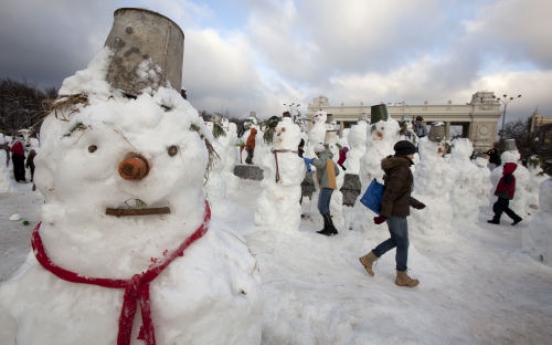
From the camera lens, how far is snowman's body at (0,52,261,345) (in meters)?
1.38

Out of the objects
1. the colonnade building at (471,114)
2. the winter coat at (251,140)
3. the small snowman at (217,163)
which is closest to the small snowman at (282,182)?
the small snowman at (217,163)

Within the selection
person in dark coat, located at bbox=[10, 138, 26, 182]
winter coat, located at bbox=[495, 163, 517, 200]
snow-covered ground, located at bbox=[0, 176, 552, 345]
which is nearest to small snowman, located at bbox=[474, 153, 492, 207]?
winter coat, located at bbox=[495, 163, 517, 200]

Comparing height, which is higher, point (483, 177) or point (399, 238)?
point (483, 177)

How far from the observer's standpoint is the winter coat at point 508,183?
24.9 ft

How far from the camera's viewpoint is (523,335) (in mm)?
2916

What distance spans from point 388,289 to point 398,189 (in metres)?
1.25

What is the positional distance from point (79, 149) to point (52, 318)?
2.56 feet

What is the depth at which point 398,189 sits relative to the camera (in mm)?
3725

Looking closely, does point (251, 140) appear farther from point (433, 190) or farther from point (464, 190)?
point (433, 190)

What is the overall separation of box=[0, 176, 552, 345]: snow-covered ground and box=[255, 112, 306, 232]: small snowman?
229 mm

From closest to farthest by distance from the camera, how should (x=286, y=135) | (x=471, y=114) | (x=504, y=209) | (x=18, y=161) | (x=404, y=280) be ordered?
(x=404, y=280), (x=286, y=135), (x=504, y=209), (x=18, y=161), (x=471, y=114)

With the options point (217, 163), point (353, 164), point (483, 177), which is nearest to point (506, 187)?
point (483, 177)

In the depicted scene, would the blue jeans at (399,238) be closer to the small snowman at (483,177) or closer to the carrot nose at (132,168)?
the carrot nose at (132,168)

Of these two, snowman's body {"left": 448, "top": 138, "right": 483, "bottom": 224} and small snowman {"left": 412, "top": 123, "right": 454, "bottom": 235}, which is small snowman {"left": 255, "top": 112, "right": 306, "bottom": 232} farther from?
snowman's body {"left": 448, "top": 138, "right": 483, "bottom": 224}
